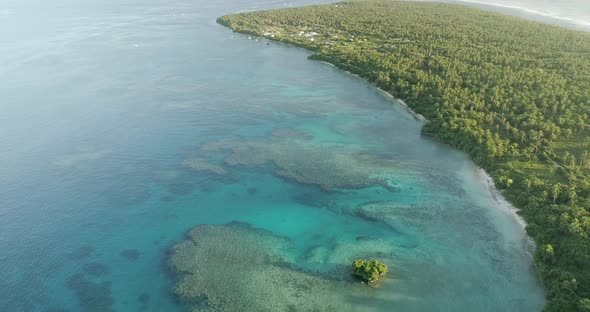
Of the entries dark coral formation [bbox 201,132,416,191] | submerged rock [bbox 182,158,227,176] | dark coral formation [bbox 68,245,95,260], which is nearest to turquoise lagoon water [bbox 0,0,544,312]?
dark coral formation [bbox 68,245,95,260]

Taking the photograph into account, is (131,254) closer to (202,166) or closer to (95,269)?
(95,269)

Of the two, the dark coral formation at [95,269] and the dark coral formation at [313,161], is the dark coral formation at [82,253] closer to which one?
the dark coral formation at [95,269]

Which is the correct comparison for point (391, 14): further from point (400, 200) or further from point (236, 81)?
point (400, 200)

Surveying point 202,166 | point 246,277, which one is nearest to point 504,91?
point 202,166

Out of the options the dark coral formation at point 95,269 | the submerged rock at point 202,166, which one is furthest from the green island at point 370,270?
the submerged rock at point 202,166

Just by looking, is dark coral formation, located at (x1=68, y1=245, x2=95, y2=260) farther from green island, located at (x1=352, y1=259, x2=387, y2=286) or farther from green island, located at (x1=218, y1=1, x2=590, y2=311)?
green island, located at (x1=218, y1=1, x2=590, y2=311)
